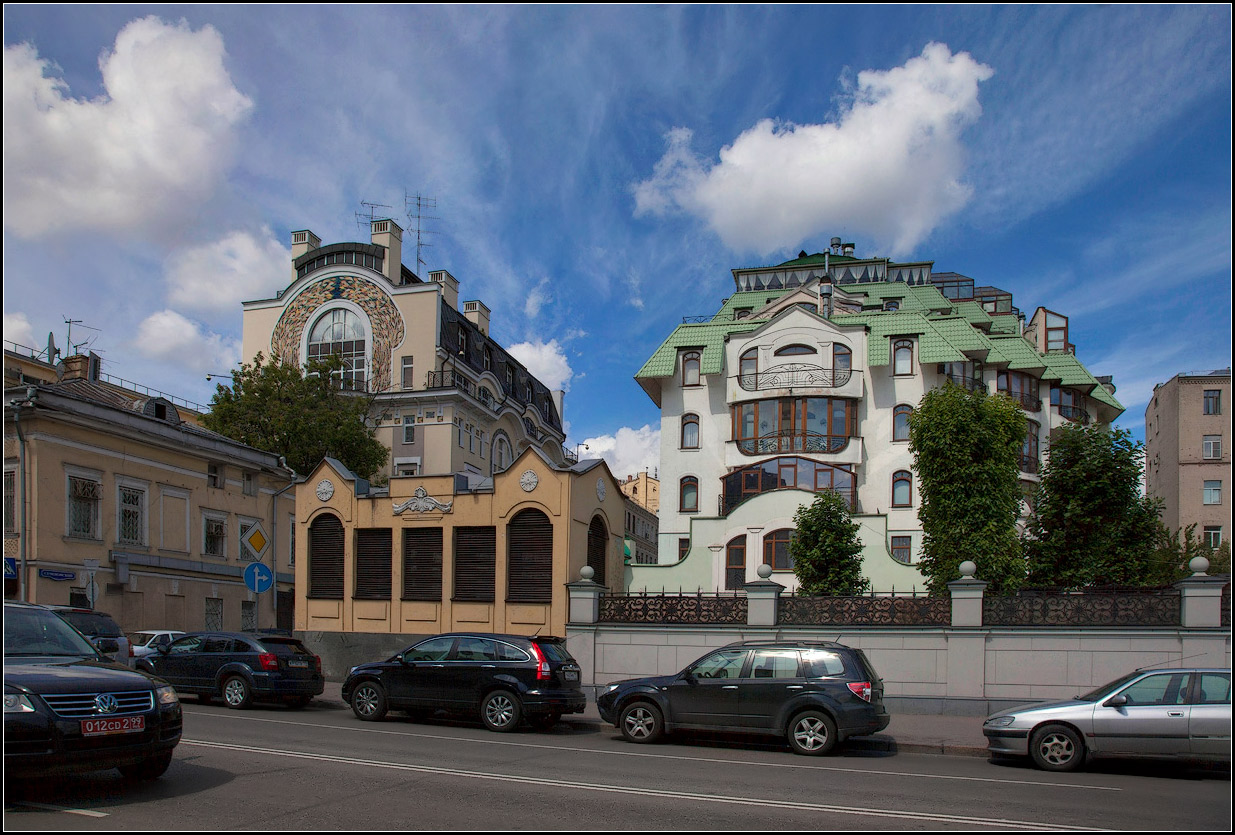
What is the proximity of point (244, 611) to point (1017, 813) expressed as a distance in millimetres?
32743

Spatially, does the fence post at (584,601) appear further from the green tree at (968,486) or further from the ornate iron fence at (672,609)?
the green tree at (968,486)

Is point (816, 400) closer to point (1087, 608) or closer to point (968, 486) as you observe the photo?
point (968, 486)

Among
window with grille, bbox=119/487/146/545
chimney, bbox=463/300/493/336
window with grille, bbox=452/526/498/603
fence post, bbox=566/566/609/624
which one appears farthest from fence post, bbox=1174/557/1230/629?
chimney, bbox=463/300/493/336

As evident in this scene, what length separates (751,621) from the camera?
18.9 m

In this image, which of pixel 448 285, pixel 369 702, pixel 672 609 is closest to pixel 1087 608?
pixel 672 609

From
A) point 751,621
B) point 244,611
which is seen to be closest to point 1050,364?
point 751,621

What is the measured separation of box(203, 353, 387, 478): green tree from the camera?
39.7 meters

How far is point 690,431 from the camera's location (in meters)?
41.8

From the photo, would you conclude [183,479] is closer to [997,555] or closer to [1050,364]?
[997,555]

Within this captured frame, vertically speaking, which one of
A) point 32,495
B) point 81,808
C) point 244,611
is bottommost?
point 244,611

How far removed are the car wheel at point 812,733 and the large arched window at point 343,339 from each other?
40.6 meters

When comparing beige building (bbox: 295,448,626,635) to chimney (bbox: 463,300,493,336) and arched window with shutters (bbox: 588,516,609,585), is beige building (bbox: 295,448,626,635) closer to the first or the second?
arched window with shutters (bbox: 588,516,609,585)

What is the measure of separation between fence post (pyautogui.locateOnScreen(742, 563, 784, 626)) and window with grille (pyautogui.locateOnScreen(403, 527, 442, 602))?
7.20 metres

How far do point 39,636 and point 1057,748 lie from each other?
38.0 feet
